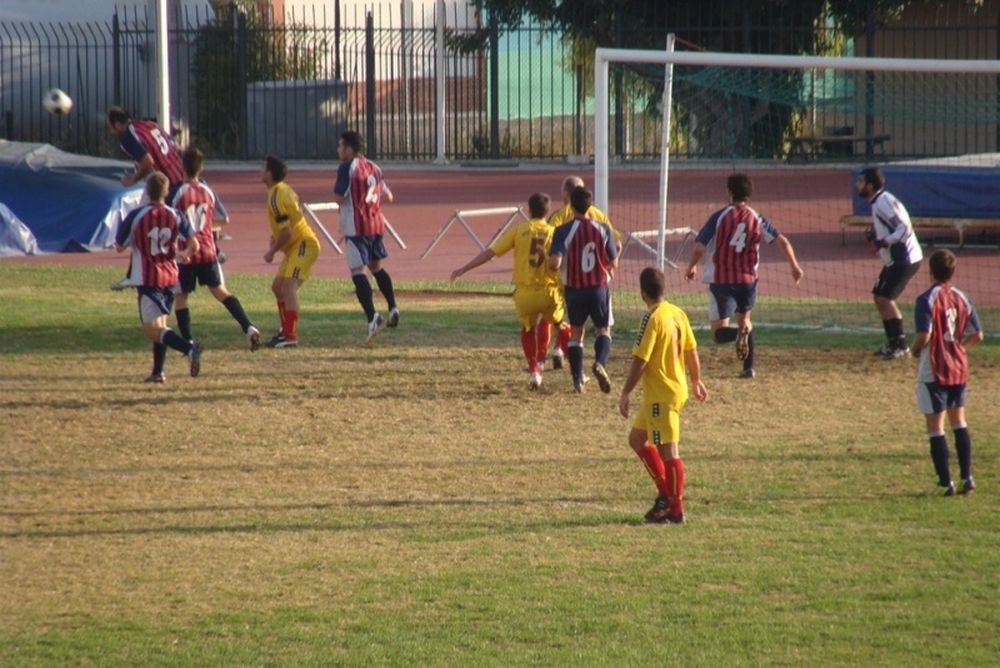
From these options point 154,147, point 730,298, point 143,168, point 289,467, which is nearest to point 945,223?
point 730,298

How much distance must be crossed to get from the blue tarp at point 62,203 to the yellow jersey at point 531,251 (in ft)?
36.9

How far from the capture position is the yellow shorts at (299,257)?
14047 millimetres

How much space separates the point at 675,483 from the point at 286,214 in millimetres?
6464

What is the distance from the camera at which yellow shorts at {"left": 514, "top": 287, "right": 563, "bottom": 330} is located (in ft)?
40.4

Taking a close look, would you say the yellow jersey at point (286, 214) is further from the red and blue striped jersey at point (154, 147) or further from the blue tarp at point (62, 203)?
the blue tarp at point (62, 203)

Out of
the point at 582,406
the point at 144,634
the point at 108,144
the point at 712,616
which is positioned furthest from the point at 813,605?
the point at 108,144

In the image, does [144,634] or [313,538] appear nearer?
[144,634]

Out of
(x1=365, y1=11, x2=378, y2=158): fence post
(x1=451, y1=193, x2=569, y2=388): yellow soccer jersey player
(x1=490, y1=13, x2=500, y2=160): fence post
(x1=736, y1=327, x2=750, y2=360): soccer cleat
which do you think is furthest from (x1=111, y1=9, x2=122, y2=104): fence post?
(x1=736, y1=327, x2=750, y2=360): soccer cleat

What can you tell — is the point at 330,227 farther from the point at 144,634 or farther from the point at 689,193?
the point at 144,634

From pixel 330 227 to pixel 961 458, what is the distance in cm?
1660

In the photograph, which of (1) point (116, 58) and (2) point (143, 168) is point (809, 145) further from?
(2) point (143, 168)

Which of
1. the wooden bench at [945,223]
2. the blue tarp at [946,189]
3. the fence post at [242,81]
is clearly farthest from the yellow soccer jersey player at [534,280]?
the fence post at [242,81]

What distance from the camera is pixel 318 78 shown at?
119 feet

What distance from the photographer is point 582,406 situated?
12086 mm
